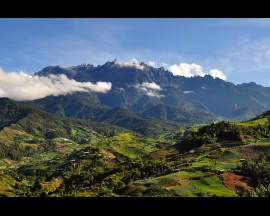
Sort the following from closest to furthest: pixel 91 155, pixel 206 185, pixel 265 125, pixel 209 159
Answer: pixel 206 185 → pixel 209 159 → pixel 265 125 → pixel 91 155
